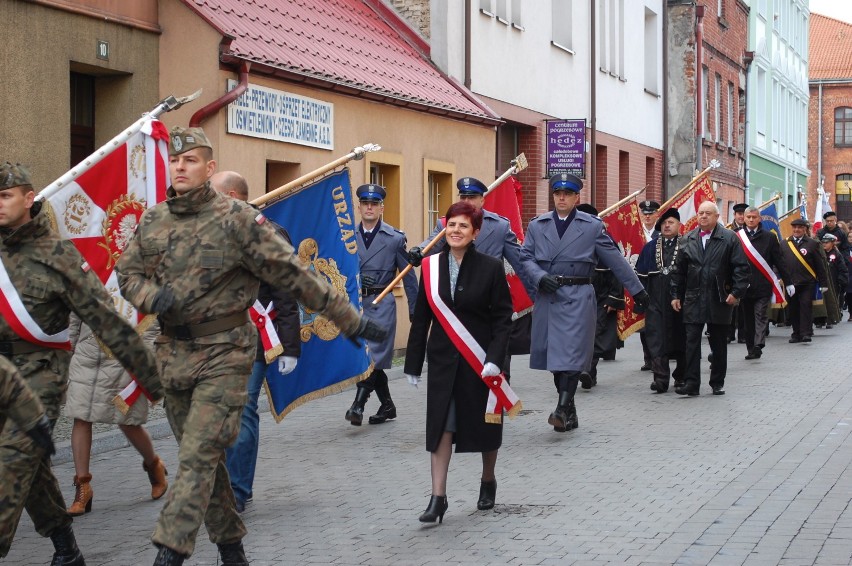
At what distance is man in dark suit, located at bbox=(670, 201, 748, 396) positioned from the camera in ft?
45.4

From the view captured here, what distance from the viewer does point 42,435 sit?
5.34 meters

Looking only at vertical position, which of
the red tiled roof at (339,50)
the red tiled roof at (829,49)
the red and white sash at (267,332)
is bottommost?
the red and white sash at (267,332)

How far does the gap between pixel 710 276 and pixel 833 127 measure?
72280mm

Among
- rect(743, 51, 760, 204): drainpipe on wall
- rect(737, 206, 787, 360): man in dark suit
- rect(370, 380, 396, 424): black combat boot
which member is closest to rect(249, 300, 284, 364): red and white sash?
rect(370, 380, 396, 424): black combat boot

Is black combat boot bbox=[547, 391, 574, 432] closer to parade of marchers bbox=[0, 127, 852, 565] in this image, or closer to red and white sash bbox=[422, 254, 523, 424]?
parade of marchers bbox=[0, 127, 852, 565]

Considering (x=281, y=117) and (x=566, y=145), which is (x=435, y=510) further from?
(x=566, y=145)

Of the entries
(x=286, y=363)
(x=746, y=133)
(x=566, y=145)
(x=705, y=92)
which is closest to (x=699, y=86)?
(x=705, y=92)

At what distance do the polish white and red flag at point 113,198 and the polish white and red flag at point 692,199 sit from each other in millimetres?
11824

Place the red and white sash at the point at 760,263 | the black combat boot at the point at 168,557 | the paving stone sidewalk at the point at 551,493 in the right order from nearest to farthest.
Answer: the black combat boot at the point at 168,557 < the paving stone sidewalk at the point at 551,493 < the red and white sash at the point at 760,263

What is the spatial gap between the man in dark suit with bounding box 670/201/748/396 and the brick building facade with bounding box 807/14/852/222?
6941 cm

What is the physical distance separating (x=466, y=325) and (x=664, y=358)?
6.78 m

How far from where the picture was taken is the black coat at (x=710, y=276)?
1383cm

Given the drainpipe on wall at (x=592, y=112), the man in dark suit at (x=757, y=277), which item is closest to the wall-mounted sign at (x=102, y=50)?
the man in dark suit at (x=757, y=277)

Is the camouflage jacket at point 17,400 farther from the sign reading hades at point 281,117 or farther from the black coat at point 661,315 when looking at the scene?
the black coat at point 661,315
